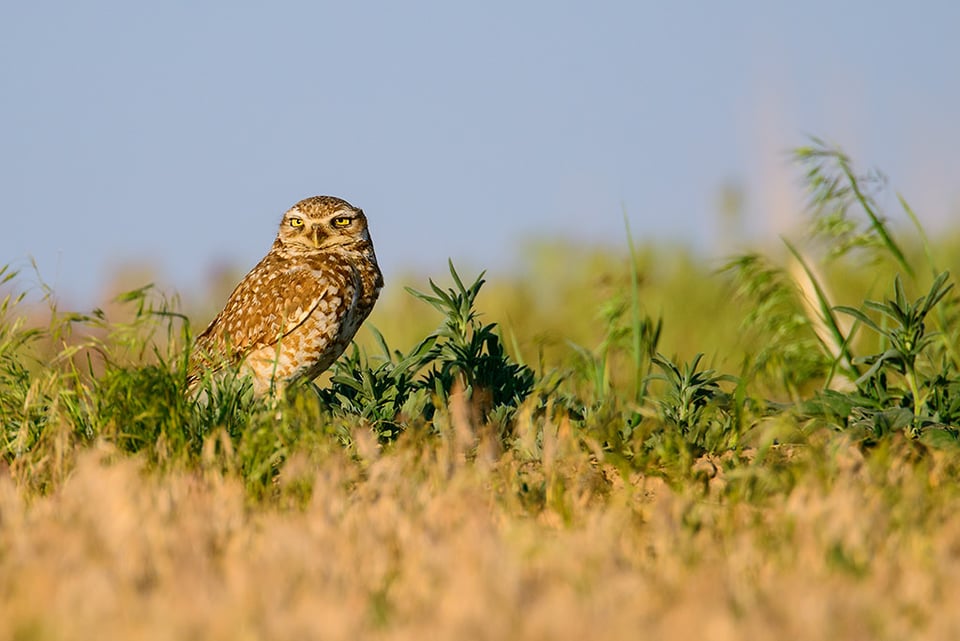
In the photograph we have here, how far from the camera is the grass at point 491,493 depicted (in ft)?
9.35

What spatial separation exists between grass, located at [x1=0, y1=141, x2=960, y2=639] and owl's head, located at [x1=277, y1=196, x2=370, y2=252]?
142cm

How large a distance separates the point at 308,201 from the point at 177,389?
2533mm

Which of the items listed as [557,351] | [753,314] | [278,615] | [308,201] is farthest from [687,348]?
[278,615]

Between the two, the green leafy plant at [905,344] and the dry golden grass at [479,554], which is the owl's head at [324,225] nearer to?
the dry golden grass at [479,554]

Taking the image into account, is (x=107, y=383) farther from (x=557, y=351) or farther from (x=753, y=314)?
(x=557, y=351)

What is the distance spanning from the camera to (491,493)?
437 cm

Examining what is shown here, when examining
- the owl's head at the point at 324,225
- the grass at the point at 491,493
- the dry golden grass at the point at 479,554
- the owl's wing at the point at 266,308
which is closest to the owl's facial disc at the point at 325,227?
the owl's head at the point at 324,225

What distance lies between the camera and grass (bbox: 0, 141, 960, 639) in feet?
9.35

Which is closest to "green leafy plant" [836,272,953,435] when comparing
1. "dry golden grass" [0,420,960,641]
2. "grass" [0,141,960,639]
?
"grass" [0,141,960,639]

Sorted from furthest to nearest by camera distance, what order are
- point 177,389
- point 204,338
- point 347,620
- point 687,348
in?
point 687,348, point 204,338, point 177,389, point 347,620

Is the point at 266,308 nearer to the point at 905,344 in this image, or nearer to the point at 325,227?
the point at 325,227

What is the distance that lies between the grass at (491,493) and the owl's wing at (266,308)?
665 millimetres

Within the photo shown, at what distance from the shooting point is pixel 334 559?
10.8 ft

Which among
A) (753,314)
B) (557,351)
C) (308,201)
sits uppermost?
(308,201)
